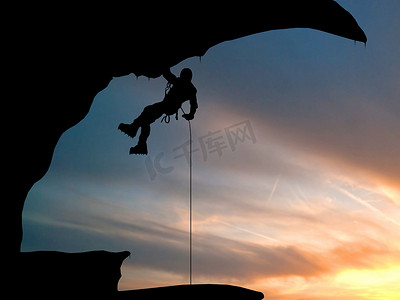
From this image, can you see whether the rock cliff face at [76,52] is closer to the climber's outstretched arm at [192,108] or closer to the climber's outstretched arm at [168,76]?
the climber's outstretched arm at [168,76]

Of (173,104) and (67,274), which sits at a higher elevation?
(173,104)

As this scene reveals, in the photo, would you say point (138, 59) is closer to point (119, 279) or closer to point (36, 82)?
point (36, 82)

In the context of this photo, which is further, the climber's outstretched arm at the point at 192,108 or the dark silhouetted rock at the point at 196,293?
the climber's outstretched arm at the point at 192,108

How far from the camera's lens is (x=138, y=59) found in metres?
10.6

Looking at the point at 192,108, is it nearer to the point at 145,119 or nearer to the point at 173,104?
the point at 173,104

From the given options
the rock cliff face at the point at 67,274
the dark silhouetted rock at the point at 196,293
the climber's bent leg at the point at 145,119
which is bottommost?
the dark silhouetted rock at the point at 196,293

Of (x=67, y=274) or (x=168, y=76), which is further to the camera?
(x=168, y=76)

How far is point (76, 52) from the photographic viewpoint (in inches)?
381

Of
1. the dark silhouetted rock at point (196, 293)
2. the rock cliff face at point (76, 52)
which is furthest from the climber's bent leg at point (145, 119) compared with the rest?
the dark silhouetted rock at point (196, 293)

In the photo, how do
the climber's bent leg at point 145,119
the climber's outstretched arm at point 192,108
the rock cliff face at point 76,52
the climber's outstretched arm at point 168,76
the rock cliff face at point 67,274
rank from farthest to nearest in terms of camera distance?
the climber's outstretched arm at point 168,76, the climber's outstretched arm at point 192,108, the climber's bent leg at point 145,119, the rock cliff face at point 76,52, the rock cliff face at point 67,274

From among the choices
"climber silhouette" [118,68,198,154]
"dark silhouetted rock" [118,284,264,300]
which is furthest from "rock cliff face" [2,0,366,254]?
"dark silhouetted rock" [118,284,264,300]

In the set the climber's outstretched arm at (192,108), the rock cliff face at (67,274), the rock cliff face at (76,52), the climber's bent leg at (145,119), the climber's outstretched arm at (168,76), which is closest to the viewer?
the rock cliff face at (67,274)

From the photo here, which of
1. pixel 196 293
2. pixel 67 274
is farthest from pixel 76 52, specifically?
pixel 196 293

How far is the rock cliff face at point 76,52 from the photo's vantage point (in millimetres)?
9266
